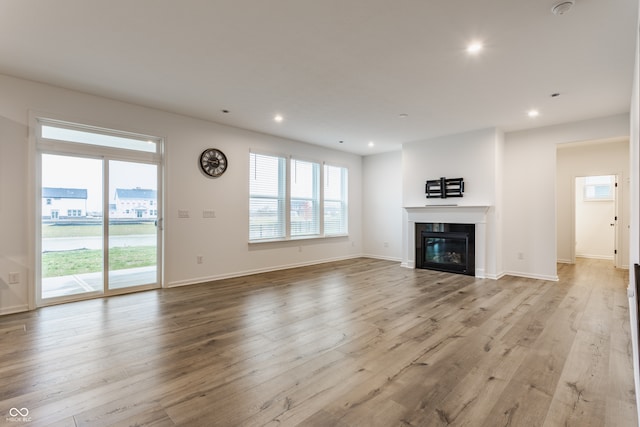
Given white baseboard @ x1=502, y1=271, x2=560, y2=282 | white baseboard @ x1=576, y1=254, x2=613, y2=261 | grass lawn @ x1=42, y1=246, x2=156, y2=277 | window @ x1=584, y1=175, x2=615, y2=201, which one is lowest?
white baseboard @ x1=502, y1=271, x2=560, y2=282

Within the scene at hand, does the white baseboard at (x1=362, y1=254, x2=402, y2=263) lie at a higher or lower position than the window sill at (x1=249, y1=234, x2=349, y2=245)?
lower

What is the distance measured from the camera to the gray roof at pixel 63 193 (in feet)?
12.6

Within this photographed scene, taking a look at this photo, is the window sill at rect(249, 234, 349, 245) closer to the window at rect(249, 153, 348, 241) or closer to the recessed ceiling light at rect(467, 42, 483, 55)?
the window at rect(249, 153, 348, 241)

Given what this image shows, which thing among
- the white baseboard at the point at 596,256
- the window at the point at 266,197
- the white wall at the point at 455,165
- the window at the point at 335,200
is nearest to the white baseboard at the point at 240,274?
the window at the point at 266,197

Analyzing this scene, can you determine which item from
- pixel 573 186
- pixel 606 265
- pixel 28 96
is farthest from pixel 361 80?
pixel 606 265

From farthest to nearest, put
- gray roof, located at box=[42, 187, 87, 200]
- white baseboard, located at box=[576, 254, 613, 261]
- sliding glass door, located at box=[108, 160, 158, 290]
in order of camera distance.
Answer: white baseboard, located at box=[576, 254, 613, 261] < sliding glass door, located at box=[108, 160, 158, 290] < gray roof, located at box=[42, 187, 87, 200]

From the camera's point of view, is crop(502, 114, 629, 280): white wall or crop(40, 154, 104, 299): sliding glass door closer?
crop(40, 154, 104, 299): sliding glass door

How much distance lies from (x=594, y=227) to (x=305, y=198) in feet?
23.1

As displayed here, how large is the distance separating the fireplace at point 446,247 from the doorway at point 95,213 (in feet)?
15.8

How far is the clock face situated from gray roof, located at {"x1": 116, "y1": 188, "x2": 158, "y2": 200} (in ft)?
2.84

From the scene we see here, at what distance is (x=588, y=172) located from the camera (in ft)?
21.5

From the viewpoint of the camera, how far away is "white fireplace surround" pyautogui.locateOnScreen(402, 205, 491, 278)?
552 centimetres

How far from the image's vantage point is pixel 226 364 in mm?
2348

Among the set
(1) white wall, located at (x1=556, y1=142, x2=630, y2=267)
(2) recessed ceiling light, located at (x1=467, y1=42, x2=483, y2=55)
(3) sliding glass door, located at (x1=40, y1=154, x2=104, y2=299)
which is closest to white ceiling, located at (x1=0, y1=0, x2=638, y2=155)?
(2) recessed ceiling light, located at (x1=467, y1=42, x2=483, y2=55)
